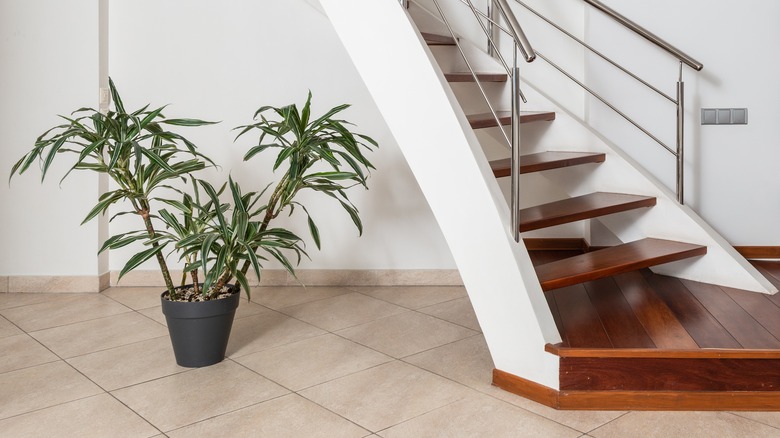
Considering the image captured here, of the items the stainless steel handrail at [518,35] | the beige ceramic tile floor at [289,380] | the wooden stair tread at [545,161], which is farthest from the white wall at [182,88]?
the stainless steel handrail at [518,35]

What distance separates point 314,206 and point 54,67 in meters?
1.80

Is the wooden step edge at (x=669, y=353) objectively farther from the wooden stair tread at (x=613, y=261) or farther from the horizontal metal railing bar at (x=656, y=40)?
the horizontal metal railing bar at (x=656, y=40)

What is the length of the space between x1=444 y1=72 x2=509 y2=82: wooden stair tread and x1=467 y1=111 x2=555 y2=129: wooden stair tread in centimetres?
19

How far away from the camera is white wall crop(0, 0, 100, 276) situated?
14.8 feet

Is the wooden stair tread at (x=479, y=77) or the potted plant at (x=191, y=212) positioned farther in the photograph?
the wooden stair tread at (x=479, y=77)

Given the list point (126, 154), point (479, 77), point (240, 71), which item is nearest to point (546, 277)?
point (479, 77)

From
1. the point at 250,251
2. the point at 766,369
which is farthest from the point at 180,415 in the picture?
the point at 766,369

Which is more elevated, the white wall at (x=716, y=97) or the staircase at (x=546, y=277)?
the white wall at (x=716, y=97)

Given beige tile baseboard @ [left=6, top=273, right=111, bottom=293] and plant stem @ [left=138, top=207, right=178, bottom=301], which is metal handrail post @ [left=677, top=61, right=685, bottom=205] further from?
beige tile baseboard @ [left=6, top=273, right=111, bottom=293]

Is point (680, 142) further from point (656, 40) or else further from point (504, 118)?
point (504, 118)

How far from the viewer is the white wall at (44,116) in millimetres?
4504

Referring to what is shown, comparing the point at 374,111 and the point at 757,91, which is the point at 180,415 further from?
the point at 757,91

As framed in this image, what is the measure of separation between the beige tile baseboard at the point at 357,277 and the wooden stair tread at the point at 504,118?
1.23m

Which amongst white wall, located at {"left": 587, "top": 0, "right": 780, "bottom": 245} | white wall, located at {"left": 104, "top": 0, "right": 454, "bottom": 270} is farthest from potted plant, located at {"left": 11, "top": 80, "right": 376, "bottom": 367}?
white wall, located at {"left": 587, "top": 0, "right": 780, "bottom": 245}
